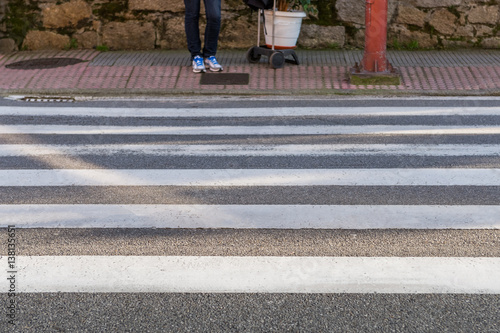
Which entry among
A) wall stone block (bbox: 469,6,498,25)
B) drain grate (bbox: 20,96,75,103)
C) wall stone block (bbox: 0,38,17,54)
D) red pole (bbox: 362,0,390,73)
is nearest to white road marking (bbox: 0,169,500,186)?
drain grate (bbox: 20,96,75,103)

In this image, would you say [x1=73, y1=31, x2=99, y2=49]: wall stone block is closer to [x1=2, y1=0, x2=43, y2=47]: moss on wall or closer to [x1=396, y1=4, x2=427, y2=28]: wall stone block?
[x1=2, y1=0, x2=43, y2=47]: moss on wall

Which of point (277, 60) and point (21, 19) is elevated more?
point (21, 19)

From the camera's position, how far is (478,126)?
6574 millimetres

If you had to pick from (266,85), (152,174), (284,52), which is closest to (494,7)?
(284,52)

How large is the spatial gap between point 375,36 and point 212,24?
2.07 metres

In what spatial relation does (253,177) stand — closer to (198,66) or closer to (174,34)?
(198,66)

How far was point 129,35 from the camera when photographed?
10414mm

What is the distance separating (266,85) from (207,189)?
3.82 m

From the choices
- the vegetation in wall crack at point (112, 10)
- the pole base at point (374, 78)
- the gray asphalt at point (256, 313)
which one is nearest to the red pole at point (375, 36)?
the pole base at point (374, 78)

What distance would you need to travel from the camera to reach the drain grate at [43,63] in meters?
9.33

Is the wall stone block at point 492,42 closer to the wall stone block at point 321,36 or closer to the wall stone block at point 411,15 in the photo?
the wall stone block at point 411,15

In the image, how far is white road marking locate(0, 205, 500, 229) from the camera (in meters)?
4.12

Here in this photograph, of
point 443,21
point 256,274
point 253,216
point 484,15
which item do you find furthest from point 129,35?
point 256,274

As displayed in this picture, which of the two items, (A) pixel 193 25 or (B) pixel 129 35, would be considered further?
(B) pixel 129 35
